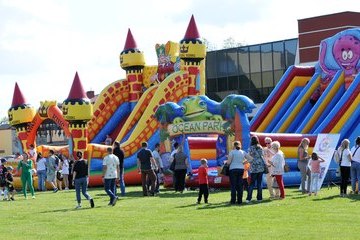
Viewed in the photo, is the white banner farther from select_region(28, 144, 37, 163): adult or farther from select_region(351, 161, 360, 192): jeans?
select_region(28, 144, 37, 163): adult

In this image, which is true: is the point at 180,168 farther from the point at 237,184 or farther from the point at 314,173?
the point at 237,184

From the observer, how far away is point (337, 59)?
22219 mm

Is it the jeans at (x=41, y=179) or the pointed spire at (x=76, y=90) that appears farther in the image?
the pointed spire at (x=76, y=90)

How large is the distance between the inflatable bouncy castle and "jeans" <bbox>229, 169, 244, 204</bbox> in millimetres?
3975

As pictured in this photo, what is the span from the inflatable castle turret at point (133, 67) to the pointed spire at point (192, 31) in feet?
10.6

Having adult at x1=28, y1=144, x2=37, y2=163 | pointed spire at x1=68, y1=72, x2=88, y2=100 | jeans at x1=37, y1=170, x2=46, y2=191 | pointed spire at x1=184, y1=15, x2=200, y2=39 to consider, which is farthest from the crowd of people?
pointed spire at x1=184, y1=15, x2=200, y2=39

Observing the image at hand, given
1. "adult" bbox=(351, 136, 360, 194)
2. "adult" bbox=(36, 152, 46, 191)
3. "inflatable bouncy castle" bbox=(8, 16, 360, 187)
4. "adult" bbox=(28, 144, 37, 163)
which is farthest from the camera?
"adult" bbox=(28, 144, 37, 163)

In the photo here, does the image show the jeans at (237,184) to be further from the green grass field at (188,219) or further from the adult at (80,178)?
the adult at (80,178)

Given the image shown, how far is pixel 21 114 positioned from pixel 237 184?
1380 cm

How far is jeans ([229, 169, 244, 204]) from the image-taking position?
559 inches

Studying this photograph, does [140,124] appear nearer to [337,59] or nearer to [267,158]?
[337,59]

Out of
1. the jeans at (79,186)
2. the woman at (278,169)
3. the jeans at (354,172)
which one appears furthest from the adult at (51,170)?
the jeans at (354,172)

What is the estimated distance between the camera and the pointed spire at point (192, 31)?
88.7ft

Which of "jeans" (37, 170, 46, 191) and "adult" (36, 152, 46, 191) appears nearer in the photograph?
"adult" (36, 152, 46, 191)
